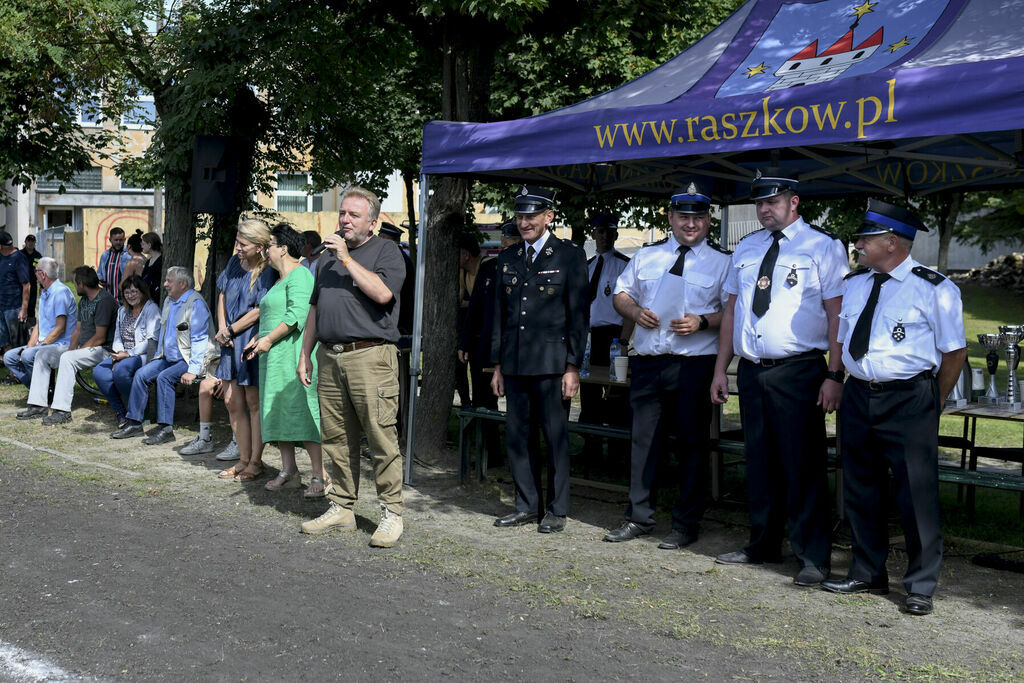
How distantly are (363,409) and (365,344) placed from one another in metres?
0.37

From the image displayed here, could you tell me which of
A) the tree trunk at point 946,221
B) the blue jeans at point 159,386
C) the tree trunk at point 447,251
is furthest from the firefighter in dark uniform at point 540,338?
the tree trunk at point 946,221

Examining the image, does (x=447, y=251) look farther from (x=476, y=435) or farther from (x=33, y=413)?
(x=33, y=413)

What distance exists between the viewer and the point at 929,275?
5332 millimetres

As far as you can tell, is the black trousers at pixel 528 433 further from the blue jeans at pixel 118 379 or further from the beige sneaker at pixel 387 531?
the blue jeans at pixel 118 379

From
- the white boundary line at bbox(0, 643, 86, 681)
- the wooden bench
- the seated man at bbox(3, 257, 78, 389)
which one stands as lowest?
the white boundary line at bbox(0, 643, 86, 681)

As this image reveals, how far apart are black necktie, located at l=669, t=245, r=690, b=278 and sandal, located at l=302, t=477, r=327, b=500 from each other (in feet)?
9.43

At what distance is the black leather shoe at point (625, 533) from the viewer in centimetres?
664

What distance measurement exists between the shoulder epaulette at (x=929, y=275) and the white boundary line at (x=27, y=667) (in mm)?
4082

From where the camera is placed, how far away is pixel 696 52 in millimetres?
7945

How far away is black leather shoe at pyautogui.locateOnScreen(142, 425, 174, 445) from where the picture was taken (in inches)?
A: 383

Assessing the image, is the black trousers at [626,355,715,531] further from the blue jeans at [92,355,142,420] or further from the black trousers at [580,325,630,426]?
the blue jeans at [92,355,142,420]

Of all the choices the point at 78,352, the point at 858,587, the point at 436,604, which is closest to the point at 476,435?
the point at 436,604

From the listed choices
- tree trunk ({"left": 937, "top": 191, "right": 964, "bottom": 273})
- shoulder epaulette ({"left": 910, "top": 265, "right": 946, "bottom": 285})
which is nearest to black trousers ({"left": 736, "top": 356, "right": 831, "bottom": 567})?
shoulder epaulette ({"left": 910, "top": 265, "right": 946, "bottom": 285})

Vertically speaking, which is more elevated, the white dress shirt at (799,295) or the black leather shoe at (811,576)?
the white dress shirt at (799,295)
